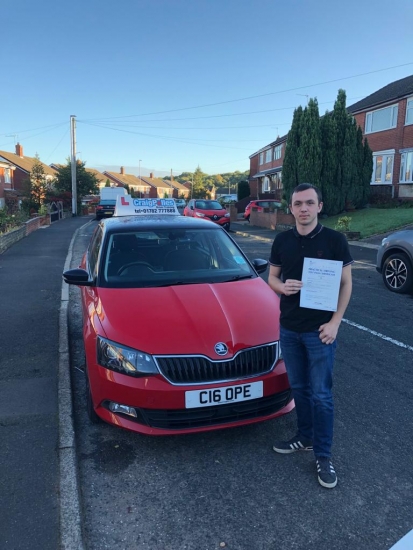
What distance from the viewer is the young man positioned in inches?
105

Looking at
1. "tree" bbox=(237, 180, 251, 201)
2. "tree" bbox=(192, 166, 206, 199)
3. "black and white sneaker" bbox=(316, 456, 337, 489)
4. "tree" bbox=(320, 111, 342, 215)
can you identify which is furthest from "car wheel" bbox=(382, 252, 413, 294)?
"tree" bbox=(192, 166, 206, 199)

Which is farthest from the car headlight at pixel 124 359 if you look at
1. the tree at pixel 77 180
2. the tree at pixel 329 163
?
the tree at pixel 77 180

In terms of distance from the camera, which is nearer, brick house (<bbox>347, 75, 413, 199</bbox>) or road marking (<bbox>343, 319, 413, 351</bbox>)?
road marking (<bbox>343, 319, 413, 351</bbox>)

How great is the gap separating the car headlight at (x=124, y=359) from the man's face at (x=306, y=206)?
134 centimetres

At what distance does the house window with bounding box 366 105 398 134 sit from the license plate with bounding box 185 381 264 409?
25.6m

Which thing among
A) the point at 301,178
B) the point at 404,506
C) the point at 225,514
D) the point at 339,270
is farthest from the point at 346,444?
the point at 301,178

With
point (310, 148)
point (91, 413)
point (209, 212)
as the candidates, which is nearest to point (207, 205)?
point (209, 212)

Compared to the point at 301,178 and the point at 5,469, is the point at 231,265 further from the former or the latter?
the point at 301,178

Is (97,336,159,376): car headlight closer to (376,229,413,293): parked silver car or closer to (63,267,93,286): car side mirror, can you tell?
(63,267,93,286): car side mirror

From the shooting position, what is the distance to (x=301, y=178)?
21.6 m

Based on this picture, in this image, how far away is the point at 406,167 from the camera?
23.3 m

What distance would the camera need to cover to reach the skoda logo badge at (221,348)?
296cm

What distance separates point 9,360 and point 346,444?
3.57 m

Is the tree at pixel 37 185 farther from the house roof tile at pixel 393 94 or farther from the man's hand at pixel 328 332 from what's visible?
the man's hand at pixel 328 332
